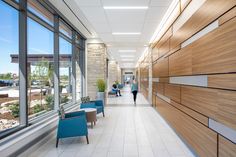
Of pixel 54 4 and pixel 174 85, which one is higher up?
pixel 54 4

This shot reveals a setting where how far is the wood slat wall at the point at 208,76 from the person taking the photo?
2572 millimetres

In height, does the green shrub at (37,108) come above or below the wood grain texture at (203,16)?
below

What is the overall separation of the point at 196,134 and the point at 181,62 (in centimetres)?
173

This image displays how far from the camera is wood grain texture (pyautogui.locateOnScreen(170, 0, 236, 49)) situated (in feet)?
9.00

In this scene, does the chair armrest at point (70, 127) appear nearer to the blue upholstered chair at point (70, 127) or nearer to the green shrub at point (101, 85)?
the blue upholstered chair at point (70, 127)

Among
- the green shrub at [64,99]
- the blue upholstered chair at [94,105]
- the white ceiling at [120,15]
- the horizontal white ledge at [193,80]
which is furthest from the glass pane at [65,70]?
the horizontal white ledge at [193,80]

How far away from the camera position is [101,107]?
26.1 feet

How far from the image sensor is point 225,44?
8.79ft

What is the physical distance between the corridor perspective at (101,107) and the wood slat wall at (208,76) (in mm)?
13

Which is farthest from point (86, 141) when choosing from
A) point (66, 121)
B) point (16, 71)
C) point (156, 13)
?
point (156, 13)

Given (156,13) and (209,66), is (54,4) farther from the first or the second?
(209,66)

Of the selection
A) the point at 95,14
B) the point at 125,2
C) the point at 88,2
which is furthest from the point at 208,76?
the point at 95,14

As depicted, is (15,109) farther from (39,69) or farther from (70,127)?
(39,69)

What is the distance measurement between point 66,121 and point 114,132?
1655mm
